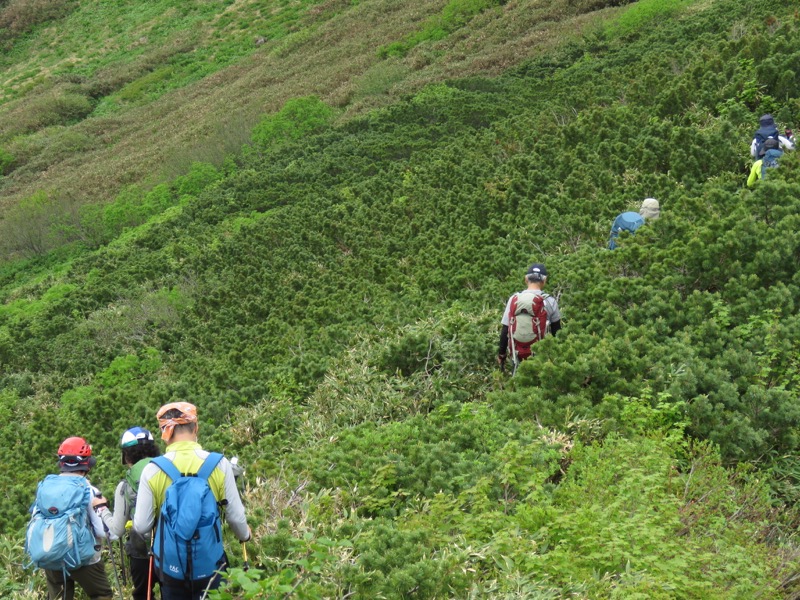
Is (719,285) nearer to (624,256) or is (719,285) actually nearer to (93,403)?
(624,256)

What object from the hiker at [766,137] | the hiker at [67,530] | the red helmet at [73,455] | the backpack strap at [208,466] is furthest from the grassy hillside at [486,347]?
the red helmet at [73,455]

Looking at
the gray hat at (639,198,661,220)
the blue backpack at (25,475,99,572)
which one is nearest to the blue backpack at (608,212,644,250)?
the gray hat at (639,198,661,220)

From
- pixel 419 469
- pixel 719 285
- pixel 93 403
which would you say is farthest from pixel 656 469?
pixel 93 403

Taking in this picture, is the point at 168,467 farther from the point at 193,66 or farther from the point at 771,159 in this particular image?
the point at 193,66

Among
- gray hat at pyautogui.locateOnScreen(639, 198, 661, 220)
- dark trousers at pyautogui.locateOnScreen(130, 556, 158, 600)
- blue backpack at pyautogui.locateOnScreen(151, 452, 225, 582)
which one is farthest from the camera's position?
gray hat at pyautogui.locateOnScreen(639, 198, 661, 220)

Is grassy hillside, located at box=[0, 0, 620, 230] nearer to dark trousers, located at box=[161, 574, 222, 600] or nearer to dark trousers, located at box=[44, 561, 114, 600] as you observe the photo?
dark trousers, located at box=[44, 561, 114, 600]

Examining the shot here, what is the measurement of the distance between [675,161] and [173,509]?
28.2 ft

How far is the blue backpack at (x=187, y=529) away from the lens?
350 cm

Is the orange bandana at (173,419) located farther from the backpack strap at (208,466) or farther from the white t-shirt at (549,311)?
the white t-shirt at (549,311)

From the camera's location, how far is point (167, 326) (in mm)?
13641

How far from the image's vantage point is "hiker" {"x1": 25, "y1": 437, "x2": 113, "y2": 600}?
4.38 metres

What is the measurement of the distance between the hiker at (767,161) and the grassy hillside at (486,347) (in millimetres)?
270

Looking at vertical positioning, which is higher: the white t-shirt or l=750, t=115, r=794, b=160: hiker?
the white t-shirt

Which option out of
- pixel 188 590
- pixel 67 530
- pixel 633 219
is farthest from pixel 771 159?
pixel 67 530
